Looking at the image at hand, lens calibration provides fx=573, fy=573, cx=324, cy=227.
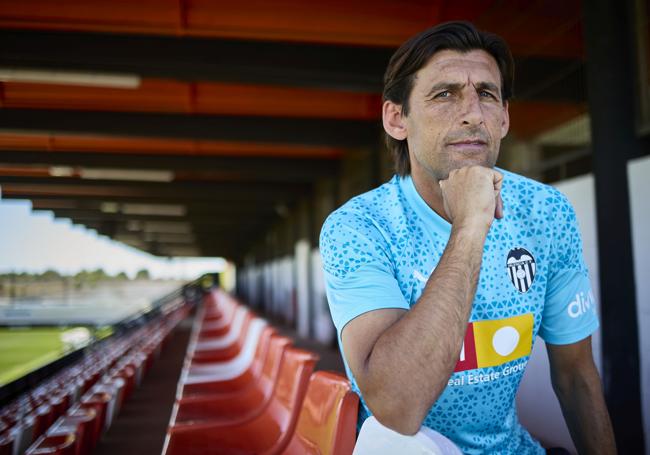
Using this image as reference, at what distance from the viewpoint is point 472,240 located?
104 cm

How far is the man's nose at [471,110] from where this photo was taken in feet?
3.71

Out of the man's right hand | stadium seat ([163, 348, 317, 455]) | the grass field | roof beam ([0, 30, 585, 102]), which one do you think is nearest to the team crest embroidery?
the man's right hand

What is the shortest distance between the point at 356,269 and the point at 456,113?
0.38m

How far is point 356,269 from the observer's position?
1.04 m

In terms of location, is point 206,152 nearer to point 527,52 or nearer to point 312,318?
point 312,318

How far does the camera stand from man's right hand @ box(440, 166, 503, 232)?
107cm

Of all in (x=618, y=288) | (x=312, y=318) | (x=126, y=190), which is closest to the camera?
(x=618, y=288)

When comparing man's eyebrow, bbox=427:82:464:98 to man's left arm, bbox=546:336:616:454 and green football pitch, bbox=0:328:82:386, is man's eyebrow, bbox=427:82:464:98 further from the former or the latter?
green football pitch, bbox=0:328:82:386

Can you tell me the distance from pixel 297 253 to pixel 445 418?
1402cm

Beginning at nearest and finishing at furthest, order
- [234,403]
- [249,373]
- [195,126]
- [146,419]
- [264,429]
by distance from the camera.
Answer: [264,429], [234,403], [249,373], [146,419], [195,126]

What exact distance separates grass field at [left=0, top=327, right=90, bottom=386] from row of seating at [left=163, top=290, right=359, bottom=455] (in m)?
11.8

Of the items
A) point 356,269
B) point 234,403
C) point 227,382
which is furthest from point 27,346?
point 356,269

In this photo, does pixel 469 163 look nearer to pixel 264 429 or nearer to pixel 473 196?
pixel 473 196

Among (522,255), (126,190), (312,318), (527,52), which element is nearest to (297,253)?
(312,318)
